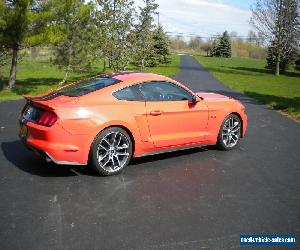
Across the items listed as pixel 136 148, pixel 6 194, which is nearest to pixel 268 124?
pixel 136 148

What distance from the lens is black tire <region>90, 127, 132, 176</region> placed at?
19.7 feet

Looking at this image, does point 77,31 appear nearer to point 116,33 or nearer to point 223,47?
point 116,33

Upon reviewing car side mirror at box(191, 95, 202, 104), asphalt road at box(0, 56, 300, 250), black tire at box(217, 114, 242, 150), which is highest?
car side mirror at box(191, 95, 202, 104)

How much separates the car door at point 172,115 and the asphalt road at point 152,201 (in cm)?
42

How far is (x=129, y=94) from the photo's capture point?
6.51 metres

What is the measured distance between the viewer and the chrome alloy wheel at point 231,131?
313 inches

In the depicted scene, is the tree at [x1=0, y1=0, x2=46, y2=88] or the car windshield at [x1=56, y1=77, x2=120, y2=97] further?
the tree at [x1=0, y1=0, x2=46, y2=88]

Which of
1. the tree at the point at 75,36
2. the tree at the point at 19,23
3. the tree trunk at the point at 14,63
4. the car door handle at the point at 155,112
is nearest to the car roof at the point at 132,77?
the car door handle at the point at 155,112

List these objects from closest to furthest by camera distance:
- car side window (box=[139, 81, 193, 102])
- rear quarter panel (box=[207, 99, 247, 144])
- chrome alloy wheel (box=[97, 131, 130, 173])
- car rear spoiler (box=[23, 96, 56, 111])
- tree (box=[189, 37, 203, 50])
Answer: car rear spoiler (box=[23, 96, 56, 111]) < chrome alloy wheel (box=[97, 131, 130, 173]) < car side window (box=[139, 81, 193, 102]) < rear quarter panel (box=[207, 99, 247, 144]) < tree (box=[189, 37, 203, 50])

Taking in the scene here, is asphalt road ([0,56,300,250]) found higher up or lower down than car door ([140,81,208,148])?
lower down

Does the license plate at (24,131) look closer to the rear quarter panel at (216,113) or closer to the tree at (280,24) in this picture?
the rear quarter panel at (216,113)

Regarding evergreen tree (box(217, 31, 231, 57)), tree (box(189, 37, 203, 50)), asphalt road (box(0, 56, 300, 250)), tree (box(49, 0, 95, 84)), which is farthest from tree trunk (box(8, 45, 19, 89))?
tree (box(189, 37, 203, 50))

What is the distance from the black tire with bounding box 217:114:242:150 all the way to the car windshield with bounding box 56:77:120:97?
2.40 metres

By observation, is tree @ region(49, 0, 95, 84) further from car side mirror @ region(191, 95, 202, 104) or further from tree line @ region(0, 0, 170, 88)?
car side mirror @ region(191, 95, 202, 104)
